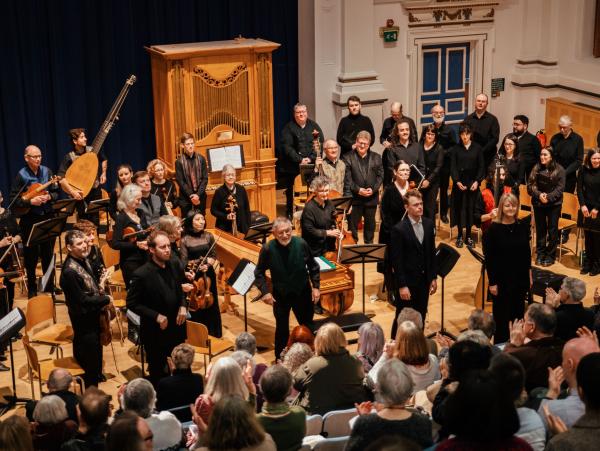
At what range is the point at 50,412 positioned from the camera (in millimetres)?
4953

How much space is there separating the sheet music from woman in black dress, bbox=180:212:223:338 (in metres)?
0.49

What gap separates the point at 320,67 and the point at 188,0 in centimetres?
196

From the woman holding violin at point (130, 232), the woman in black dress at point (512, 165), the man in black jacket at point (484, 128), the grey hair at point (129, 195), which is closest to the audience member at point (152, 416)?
the woman holding violin at point (130, 232)

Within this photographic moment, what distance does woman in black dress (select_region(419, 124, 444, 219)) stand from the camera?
34.0 feet

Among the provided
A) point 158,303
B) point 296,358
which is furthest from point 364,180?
point 296,358

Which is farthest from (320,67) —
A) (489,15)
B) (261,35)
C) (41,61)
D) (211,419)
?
(211,419)

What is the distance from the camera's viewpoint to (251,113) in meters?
11.1

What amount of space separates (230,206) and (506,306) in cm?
300

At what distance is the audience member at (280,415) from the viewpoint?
183 inches

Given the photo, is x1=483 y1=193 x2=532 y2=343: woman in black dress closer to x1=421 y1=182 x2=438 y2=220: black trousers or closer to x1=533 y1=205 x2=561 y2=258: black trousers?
x1=533 y1=205 x2=561 y2=258: black trousers

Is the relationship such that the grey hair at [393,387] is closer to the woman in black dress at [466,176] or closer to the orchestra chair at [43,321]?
the orchestra chair at [43,321]

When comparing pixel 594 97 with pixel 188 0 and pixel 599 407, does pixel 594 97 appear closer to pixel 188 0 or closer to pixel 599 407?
pixel 188 0

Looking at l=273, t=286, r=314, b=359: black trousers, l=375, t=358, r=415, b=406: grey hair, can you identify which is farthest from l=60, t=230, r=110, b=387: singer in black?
l=375, t=358, r=415, b=406: grey hair

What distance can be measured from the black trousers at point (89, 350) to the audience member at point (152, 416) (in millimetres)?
1990
